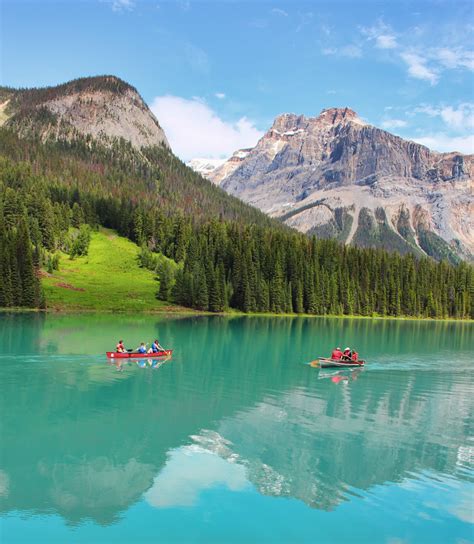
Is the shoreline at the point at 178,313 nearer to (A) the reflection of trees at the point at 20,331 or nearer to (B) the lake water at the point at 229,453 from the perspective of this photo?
(A) the reflection of trees at the point at 20,331

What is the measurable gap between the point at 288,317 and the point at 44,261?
264ft

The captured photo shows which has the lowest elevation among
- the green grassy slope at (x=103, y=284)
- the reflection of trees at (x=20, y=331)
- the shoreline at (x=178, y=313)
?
the reflection of trees at (x=20, y=331)

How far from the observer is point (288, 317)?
162 m

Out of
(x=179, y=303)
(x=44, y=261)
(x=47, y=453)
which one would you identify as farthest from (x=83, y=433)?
(x=44, y=261)

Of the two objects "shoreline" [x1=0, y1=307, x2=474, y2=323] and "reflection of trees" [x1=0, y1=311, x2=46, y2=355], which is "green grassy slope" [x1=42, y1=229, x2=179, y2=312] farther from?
"reflection of trees" [x1=0, y1=311, x2=46, y2=355]

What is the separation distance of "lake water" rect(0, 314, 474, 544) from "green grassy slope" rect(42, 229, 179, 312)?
255 ft

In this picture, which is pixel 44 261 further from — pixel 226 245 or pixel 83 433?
pixel 83 433

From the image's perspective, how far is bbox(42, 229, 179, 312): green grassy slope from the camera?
139875 millimetres

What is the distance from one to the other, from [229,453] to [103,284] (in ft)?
436

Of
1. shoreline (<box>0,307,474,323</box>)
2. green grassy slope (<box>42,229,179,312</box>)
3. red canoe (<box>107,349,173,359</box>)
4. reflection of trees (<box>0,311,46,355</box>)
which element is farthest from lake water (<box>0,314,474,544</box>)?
green grassy slope (<box>42,229,179,312</box>)

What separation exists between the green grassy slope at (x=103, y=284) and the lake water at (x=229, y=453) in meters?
77.7

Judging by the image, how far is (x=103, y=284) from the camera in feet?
515

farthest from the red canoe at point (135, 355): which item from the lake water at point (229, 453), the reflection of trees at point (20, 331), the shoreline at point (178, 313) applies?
the shoreline at point (178, 313)

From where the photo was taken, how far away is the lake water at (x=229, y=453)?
22.6 m
